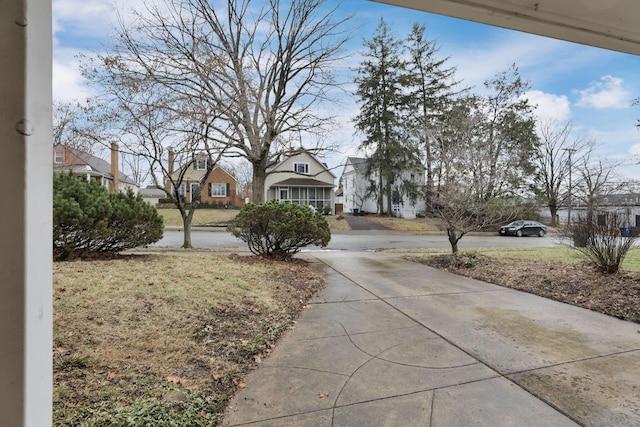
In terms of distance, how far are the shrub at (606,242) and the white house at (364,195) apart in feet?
62.5

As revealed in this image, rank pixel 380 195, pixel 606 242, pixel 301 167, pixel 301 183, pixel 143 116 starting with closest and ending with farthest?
pixel 606 242 → pixel 143 116 → pixel 380 195 → pixel 301 183 → pixel 301 167

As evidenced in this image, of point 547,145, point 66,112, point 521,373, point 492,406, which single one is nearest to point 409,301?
point 521,373

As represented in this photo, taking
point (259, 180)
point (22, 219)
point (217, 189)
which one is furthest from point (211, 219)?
point (22, 219)

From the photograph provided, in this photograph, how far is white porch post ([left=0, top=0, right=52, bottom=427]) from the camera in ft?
3.12

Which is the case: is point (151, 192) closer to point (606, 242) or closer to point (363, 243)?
point (363, 243)

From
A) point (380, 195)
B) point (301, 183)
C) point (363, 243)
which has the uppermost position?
point (301, 183)

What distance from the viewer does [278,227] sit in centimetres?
714

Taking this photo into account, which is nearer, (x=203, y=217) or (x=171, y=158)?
(x=171, y=158)

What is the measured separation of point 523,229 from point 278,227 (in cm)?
2305

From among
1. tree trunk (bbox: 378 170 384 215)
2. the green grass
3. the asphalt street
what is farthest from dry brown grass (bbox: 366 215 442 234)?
the green grass

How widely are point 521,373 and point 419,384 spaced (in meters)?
0.91

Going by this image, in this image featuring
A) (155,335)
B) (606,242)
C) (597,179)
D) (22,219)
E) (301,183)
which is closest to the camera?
(22,219)

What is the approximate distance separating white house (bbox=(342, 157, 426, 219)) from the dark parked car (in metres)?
6.53

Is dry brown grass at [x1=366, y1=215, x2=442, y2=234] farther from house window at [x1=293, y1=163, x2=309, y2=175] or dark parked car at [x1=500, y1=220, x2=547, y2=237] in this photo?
house window at [x1=293, y1=163, x2=309, y2=175]
